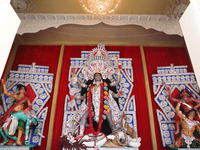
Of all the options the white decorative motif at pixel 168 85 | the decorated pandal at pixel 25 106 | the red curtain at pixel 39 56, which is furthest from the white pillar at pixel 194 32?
the red curtain at pixel 39 56

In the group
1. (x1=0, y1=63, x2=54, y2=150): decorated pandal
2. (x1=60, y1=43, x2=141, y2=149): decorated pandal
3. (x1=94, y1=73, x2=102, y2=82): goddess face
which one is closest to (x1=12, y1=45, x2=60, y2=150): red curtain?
(x1=0, y1=63, x2=54, y2=150): decorated pandal

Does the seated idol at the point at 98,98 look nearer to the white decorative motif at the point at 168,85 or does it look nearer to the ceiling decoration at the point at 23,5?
the white decorative motif at the point at 168,85

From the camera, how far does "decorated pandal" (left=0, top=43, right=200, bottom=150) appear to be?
341cm

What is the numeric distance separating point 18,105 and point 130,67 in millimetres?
2873

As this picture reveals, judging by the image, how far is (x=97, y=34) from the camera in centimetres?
507

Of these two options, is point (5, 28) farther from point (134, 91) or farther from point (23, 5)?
point (134, 91)

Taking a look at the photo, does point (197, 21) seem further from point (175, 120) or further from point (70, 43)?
point (70, 43)

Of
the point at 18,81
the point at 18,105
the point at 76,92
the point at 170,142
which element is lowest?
the point at 170,142

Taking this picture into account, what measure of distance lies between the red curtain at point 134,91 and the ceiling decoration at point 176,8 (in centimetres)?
133

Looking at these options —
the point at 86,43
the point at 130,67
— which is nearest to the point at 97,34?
the point at 86,43

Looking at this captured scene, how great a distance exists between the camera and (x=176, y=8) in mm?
4055

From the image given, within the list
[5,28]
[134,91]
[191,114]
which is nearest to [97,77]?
[134,91]

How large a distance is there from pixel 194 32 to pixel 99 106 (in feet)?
7.53

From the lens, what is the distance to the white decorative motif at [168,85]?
3988 mm
